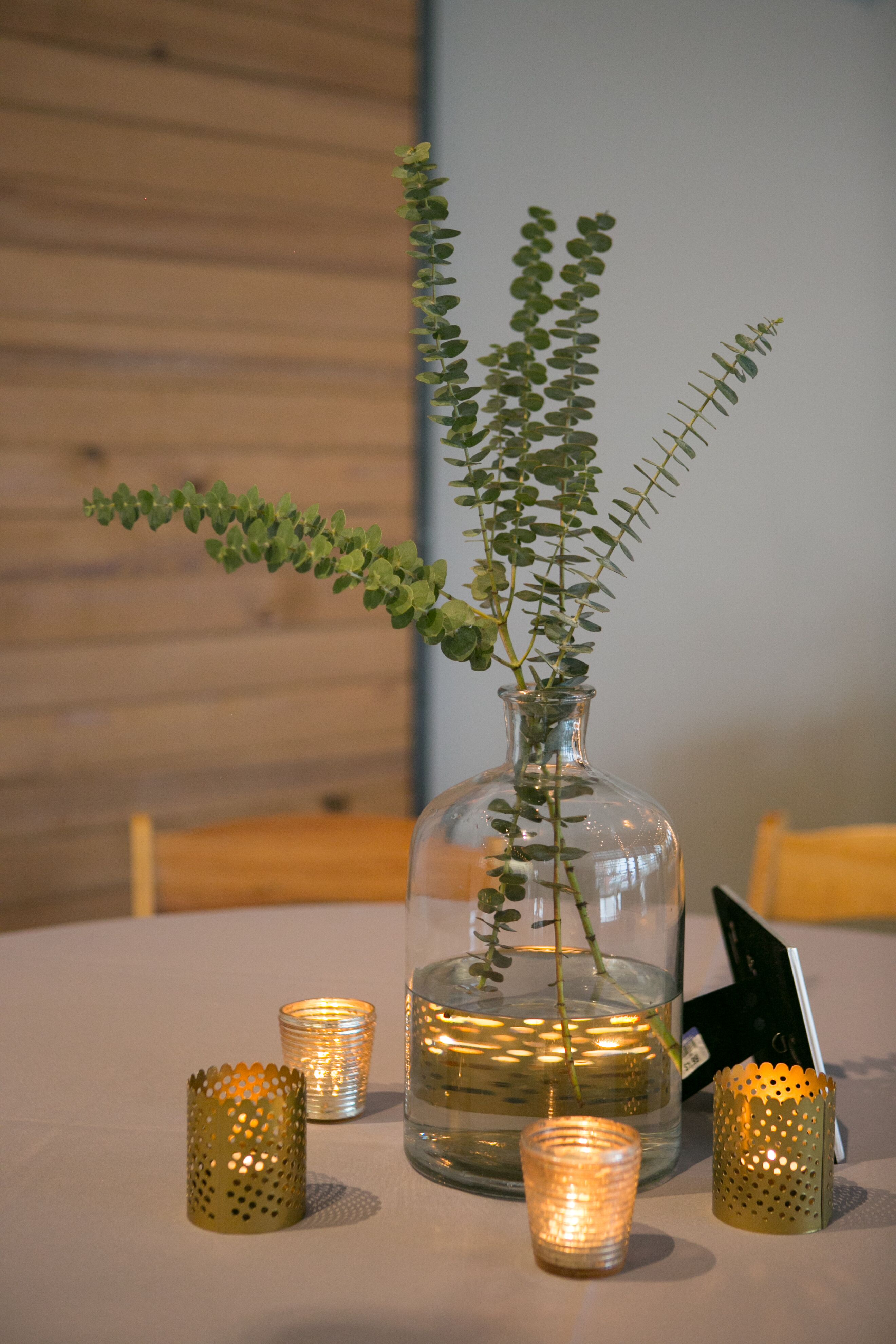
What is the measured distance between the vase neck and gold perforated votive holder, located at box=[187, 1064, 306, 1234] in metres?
0.20

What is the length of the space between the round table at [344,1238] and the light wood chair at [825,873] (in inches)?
18.6

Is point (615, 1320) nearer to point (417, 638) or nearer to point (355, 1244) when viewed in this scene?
point (355, 1244)

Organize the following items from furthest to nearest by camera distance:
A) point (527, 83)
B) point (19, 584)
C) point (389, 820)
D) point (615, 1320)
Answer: point (527, 83) → point (19, 584) → point (389, 820) → point (615, 1320)

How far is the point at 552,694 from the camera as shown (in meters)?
0.67

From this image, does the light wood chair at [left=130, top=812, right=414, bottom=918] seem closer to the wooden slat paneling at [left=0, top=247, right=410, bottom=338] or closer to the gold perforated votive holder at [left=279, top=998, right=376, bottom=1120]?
the gold perforated votive holder at [left=279, top=998, right=376, bottom=1120]

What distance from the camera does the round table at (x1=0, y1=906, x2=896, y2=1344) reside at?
544 millimetres

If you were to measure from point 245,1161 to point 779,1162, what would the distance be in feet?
0.84

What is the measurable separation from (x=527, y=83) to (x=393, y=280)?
48 cm

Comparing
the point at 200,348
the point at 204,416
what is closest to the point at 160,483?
the point at 204,416

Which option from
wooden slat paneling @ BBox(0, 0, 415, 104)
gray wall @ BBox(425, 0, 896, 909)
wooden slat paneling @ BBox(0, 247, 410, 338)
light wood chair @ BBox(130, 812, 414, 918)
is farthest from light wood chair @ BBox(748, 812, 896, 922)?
wooden slat paneling @ BBox(0, 0, 415, 104)

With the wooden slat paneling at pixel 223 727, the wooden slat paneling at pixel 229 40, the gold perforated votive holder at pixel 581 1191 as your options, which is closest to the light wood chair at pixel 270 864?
the wooden slat paneling at pixel 223 727

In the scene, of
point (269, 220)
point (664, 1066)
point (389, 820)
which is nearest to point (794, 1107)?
point (664, 1066)

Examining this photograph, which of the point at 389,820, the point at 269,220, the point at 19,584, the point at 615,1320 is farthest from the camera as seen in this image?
the point at 269,220

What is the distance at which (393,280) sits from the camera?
98.6 inches
